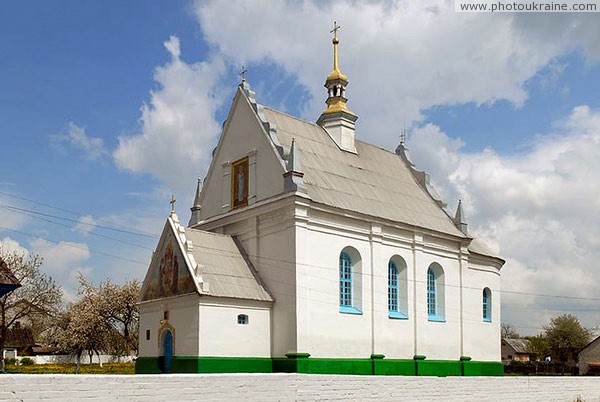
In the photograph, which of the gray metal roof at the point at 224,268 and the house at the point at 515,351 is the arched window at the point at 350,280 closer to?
the gray metal roof at the point at 224,268

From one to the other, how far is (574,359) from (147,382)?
7287 cm

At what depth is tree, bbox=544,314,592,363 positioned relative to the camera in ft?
264

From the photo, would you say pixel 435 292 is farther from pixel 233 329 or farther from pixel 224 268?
pixel 233 329

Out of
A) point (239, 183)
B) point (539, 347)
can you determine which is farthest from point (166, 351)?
point (539, 347)

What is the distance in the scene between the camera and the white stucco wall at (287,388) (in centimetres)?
1391

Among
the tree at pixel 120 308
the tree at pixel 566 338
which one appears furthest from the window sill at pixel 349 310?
the tree at pixel 566 338

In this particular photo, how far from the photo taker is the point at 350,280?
2950 cm

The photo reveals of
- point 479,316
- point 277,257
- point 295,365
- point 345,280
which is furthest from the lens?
point 479,316

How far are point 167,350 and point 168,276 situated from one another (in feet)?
9.18

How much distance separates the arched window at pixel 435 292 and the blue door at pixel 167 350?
12.4 metres

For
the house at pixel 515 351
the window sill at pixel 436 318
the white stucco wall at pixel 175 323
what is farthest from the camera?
the house at pixel 515 351

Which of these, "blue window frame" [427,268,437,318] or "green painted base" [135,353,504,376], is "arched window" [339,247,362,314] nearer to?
"green painted base" [135,353,504,376]

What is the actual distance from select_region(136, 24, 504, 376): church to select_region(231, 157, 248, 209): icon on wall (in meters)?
0.07

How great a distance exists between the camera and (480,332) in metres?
36.1
